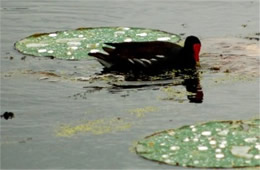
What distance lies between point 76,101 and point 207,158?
2980 millimetres

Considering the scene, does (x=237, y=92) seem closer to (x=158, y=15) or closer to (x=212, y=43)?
(x=212, y=43)

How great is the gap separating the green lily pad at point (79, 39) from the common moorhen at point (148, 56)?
2.21 ft

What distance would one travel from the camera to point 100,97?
11758 mm

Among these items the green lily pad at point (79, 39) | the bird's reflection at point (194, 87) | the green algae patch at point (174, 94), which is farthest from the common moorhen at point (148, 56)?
the green algae patch at point (174, 94)

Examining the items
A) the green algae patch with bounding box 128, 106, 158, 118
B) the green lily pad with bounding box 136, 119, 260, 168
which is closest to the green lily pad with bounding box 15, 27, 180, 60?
the green algae patch with bounding box 128, 106, 158, 118

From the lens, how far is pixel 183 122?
10.5 meters

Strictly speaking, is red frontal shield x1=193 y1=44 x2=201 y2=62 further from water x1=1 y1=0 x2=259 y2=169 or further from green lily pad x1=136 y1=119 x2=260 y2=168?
green lily pad x1=136 y1=119 x2=260 y2=168

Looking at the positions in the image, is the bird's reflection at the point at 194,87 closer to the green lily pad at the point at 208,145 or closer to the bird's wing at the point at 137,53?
the bird's wing at the point at 137,53

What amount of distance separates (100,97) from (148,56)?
1739 mm

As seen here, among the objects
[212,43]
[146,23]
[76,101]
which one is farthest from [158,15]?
[76,101]

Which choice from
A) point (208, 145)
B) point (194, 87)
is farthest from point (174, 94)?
point (208, 145)

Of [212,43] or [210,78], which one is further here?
[212,43]

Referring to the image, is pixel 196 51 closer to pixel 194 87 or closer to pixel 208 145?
pixel 194 87

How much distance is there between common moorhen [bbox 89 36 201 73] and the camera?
1321cm
